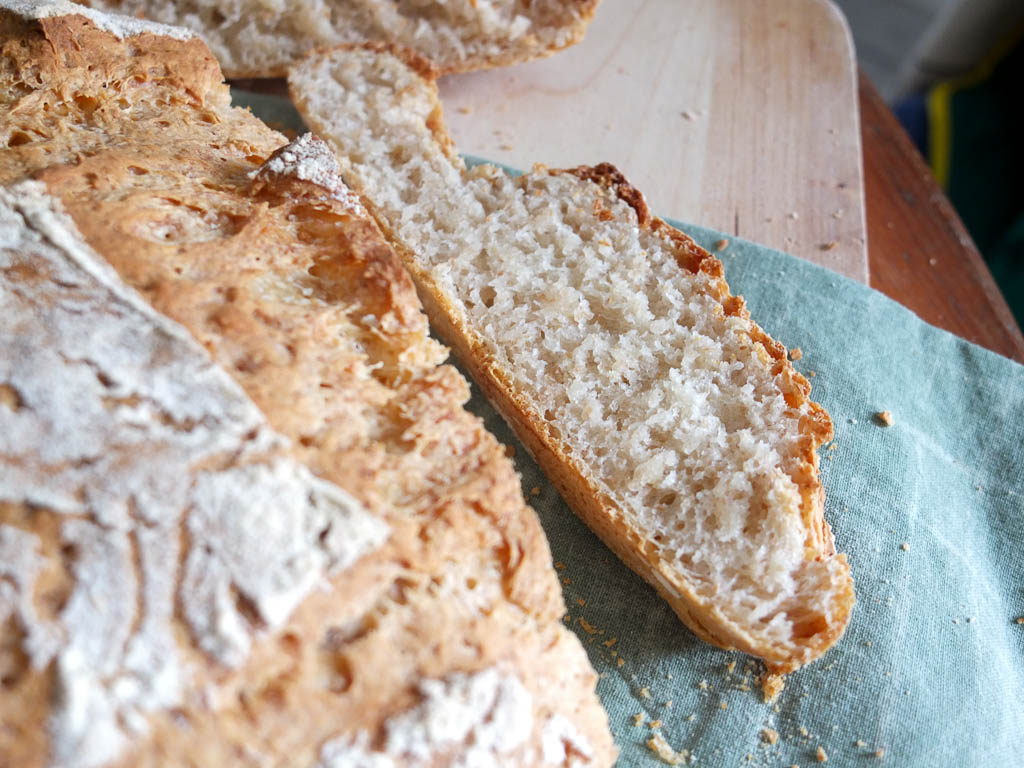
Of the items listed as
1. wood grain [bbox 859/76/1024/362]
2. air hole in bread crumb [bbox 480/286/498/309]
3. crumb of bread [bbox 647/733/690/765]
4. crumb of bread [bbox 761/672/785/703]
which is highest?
wood grain [bbox 859/76/1024/362]

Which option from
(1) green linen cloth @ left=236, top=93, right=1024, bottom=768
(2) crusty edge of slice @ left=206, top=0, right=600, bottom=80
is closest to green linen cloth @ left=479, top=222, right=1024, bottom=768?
(1) green linen cloth @ left=236, top=93, right=1024, bottom=768

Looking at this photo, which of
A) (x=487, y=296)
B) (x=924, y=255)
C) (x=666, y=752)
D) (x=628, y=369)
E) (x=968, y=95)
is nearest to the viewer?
(x=666, y=752)

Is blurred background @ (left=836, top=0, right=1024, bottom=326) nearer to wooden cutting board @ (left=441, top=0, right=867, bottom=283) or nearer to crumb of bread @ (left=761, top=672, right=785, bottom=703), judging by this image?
wooden cutting board @ (left=441, top=0, right=867, bottom=283)

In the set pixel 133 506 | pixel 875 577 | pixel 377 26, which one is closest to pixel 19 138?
pixel 133 506

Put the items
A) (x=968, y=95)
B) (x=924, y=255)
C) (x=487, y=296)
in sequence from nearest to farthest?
(x=487, y=296) → (x=924, y=255) → (x=968, y=95)

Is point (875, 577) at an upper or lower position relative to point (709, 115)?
lower

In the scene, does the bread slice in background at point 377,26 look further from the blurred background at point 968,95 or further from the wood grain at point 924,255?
the blurred background at point 968,95

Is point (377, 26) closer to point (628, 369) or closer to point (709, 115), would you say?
point (709, 115)
